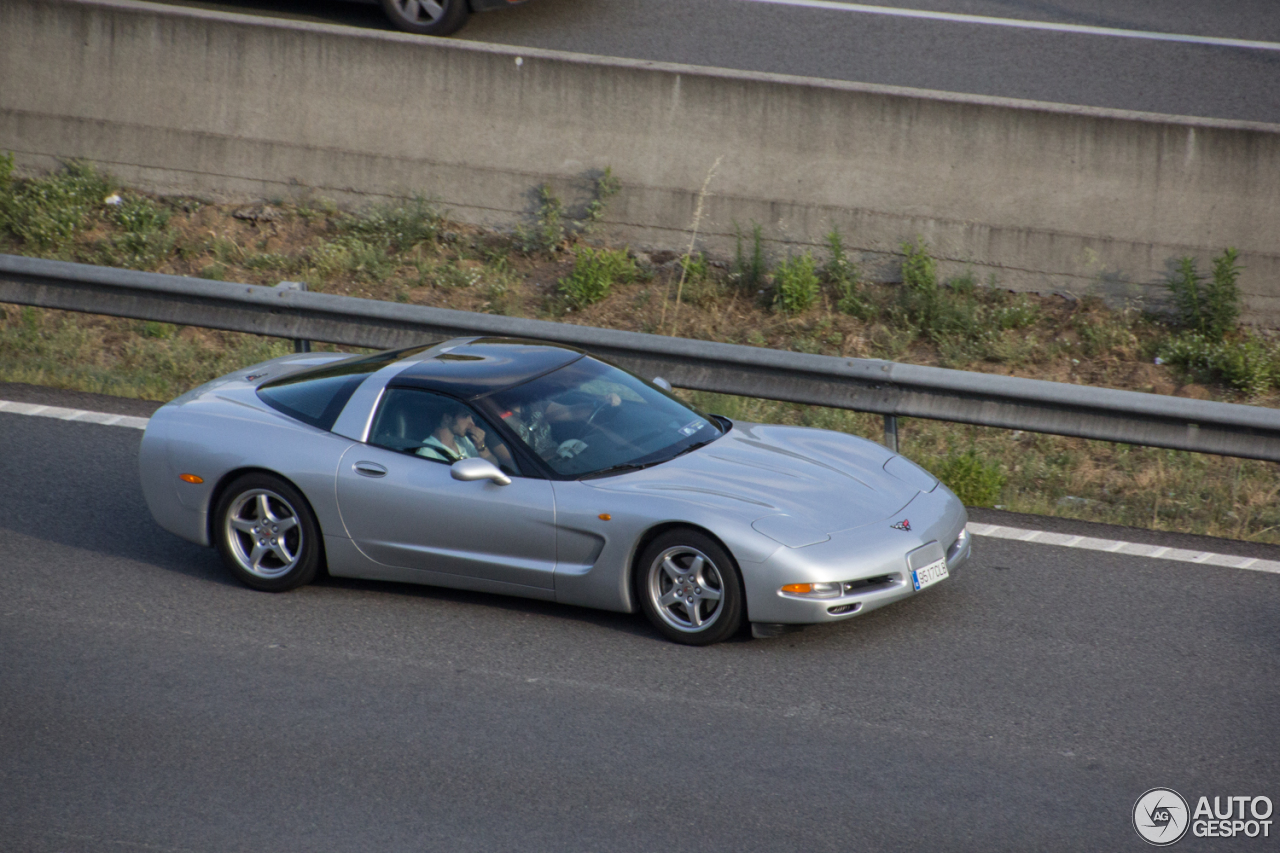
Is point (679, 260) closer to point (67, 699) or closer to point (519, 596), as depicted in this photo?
A: point (519, 596)

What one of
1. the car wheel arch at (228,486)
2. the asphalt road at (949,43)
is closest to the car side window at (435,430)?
the car wheel arch at (228,486)

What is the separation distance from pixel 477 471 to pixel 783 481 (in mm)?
1438

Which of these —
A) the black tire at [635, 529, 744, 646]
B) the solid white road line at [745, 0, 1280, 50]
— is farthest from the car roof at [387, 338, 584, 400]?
the solid white road line at [745, 0, 1280, 50]

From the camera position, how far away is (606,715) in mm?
5410

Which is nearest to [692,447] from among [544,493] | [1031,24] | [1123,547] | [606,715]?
[544,493]

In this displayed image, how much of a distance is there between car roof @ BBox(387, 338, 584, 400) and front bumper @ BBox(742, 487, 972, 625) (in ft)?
5.48

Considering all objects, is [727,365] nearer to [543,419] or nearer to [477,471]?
[543,419]

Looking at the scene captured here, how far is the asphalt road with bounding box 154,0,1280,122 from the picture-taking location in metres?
13.0

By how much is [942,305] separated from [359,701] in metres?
6.75

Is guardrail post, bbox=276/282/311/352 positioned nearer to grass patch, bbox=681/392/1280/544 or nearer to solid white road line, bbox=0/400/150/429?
solid white road line, bbox=0/400/150/429

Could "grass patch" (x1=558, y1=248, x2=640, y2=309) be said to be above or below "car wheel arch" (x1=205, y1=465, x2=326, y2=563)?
above

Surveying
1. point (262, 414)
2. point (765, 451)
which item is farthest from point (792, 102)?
point (262, 414)

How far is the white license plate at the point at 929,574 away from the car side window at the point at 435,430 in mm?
1886

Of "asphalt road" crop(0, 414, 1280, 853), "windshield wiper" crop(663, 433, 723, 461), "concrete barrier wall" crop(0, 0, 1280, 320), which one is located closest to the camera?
"asphalt road" crop(0, 414, 1280, 853)
